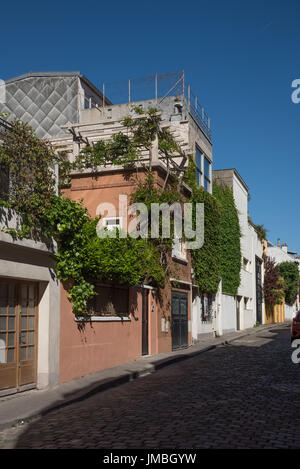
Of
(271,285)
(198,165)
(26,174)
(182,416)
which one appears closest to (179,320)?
(198,165)

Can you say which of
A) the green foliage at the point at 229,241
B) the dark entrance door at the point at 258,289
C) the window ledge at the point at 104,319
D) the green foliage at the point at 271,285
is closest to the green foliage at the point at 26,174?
the window ledge at the point at 104,319

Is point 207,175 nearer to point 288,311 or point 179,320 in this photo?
point 179,320

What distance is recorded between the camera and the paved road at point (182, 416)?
6.27 meters

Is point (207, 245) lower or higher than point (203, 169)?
lower

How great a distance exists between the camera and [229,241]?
98.3 ft

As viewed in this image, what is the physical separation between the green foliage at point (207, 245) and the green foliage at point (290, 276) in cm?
3640

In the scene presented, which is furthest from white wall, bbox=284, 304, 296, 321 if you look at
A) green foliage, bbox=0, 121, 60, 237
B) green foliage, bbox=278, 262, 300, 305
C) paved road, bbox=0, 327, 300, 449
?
green foliage, bbox=0, 121, 60, 237

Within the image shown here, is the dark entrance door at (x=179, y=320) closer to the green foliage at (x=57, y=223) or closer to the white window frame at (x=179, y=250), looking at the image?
the white window frame at (x=179, y=250)

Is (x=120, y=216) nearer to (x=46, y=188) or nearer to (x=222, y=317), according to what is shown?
(x=46, y=188)

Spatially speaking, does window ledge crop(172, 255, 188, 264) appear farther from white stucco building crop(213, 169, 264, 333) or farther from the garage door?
the garage door

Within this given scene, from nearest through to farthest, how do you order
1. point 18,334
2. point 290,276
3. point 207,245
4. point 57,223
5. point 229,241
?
point 18,334, point 57,223, point 207,245, point 229,241, point 290,276

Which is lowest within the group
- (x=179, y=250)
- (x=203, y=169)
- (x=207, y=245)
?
(x=179, y=250)

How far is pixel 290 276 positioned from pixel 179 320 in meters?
43.6
